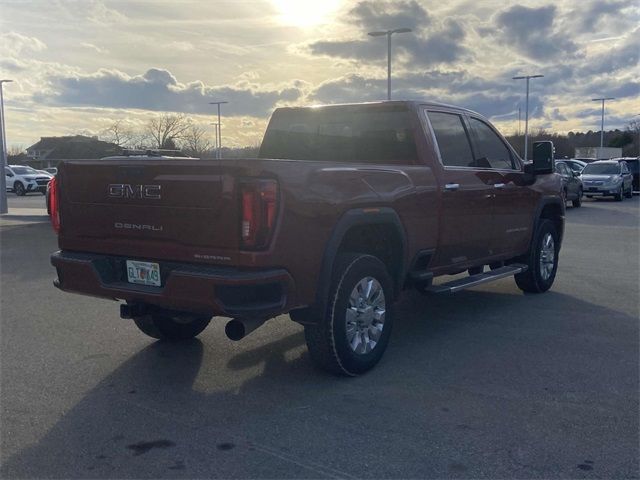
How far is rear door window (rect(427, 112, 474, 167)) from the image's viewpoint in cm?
604

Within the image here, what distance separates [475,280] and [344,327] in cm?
200

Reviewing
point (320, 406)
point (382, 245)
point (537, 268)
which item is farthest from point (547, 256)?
point (320, 406)

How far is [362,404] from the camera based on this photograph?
4.39 meters

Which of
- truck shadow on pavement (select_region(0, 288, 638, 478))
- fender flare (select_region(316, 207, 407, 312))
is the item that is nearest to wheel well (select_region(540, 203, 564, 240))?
truck shadow on pavement (select_region(0, 288, 638, 478))

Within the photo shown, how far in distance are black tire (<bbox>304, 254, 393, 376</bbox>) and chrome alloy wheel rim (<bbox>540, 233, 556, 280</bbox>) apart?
11.7 feet

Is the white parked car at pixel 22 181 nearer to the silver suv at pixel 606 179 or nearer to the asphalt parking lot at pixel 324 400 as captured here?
the silver suv at pixel 606 179

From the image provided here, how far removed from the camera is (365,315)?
498 cm

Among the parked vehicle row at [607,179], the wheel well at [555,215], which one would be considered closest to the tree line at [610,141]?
the parked vehicle row at [607,179]

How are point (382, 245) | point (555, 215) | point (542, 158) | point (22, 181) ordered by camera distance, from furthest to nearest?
point (22, 181), point (555, 215), point (542, 158), point (382, 245)

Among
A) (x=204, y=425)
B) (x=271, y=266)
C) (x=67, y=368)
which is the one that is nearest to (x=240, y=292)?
(x=271, y=266)

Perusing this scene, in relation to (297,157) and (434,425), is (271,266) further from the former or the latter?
(297,157)

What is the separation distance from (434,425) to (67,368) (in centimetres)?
287

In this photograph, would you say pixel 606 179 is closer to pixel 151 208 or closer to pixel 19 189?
pixel 151 208

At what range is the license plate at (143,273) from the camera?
14.7 ft
